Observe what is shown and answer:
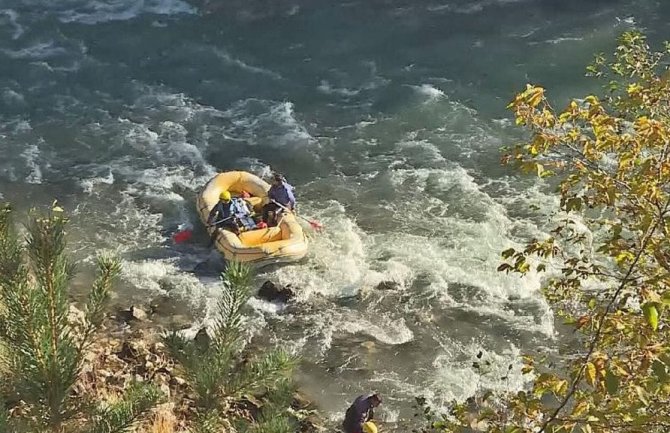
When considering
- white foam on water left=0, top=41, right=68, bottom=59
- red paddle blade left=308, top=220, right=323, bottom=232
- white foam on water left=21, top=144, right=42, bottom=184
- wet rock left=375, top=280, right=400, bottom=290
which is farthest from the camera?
white foam on water left=0, top=41, right=68, bottom=59

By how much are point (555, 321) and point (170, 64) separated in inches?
408

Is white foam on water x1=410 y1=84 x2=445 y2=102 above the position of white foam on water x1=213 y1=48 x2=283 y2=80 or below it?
above

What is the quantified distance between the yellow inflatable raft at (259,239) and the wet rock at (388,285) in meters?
1.17

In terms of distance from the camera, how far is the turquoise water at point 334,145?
33.5ft

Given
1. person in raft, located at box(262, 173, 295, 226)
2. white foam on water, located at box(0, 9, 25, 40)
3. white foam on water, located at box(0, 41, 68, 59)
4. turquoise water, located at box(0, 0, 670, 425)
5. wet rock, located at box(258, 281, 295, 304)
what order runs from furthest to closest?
white foam on water, located at box(0, 9, 25, 40) < white foam on water, located at box(0, 41, 68, 59) < person in raft, located at box(262, 173, 295, 226) < wet rock, located at box(258, 281, 295, 304) < turquoise water, located at box(0, 0, 670, 425)

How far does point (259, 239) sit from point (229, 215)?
22.7 inches

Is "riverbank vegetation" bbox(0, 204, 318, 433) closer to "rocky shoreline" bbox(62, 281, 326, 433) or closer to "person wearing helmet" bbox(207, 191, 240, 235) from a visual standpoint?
"rocky shoreline" bbox(62, 281, 326, 433)

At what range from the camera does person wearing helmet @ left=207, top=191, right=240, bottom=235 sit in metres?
11.4

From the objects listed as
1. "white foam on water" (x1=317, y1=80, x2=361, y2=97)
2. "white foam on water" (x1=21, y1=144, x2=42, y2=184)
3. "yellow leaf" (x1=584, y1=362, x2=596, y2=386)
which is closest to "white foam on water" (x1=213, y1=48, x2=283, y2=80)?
"white foam on water" (x1=317, y1=80, x2=361, y2=97)

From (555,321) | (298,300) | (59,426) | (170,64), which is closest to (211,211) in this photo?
(298,300)

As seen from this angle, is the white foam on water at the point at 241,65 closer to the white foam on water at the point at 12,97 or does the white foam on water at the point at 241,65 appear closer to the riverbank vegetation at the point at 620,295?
the white foam on water at the point at 12,97

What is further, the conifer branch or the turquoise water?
the turquoise water

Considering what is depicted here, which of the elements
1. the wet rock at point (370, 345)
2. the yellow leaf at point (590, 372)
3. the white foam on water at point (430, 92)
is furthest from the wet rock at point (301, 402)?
the white foam on water at point (430, 92)

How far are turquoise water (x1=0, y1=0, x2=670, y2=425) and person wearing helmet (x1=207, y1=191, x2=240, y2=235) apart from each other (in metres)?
0.55
